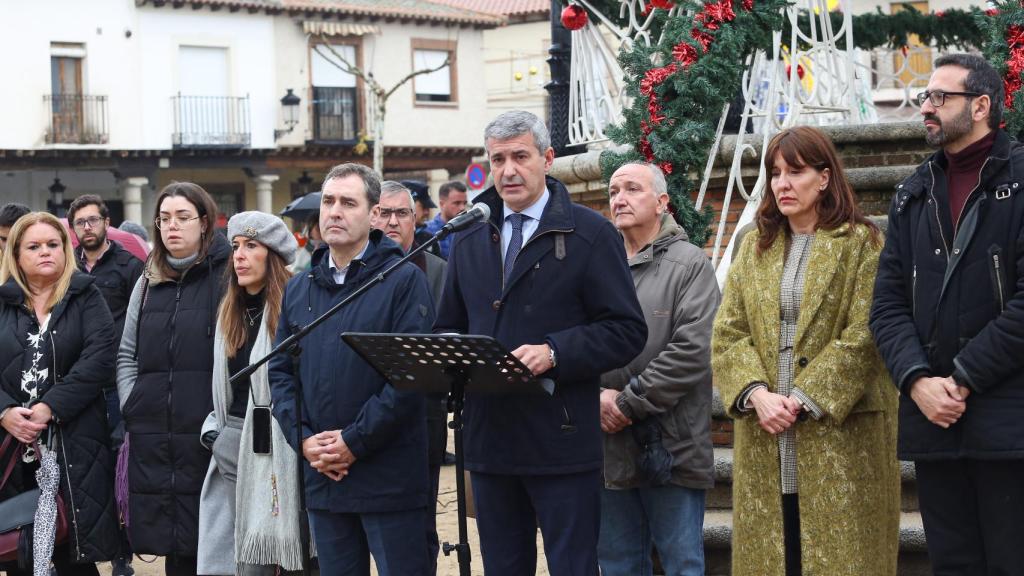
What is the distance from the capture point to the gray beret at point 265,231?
5.92m

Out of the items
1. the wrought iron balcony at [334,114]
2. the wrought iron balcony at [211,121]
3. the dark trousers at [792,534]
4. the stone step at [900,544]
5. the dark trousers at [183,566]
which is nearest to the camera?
the dark trousers at [792,534]

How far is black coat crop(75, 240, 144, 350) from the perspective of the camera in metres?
8.24

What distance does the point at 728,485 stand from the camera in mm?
6871

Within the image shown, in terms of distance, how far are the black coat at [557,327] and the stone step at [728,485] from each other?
6.93 ft

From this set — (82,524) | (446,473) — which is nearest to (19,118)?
(446,473)

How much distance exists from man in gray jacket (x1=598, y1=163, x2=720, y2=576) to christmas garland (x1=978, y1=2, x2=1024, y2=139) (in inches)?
76.2

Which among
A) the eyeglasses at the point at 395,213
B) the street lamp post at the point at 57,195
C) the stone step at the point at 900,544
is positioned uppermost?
the street lamp post at the point at 57,195

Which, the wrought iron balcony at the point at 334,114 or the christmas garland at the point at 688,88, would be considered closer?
the christmas garland at the point at 688,88

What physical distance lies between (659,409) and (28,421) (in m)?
2.98

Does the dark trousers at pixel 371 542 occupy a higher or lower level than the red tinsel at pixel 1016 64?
lower

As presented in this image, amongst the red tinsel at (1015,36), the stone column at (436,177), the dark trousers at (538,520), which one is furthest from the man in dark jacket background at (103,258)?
the stone column at (436,177)

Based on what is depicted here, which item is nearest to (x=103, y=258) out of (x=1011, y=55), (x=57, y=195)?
(x=1011, y=55)

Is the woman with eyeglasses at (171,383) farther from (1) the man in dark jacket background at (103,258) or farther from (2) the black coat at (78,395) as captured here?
(1) the man in dark jacket background at (103,258)

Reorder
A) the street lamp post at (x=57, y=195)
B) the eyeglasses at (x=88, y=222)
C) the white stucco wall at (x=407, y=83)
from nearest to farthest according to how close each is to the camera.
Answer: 1. the eyeglasses at (x=88, y=222)
2. the street lamp post at (x=57, y=195)
3. the white stucco wall at (x=407, y=83)
